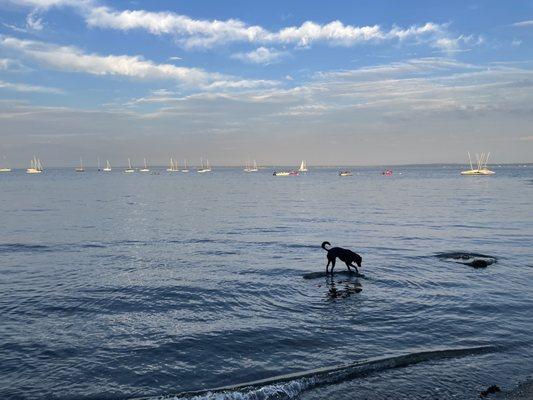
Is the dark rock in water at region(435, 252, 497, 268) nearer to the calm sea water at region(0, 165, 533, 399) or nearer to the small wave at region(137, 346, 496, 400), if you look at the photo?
→ the calm sea water at region(0, 165, 533, 399)

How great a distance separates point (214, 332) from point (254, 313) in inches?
87.1

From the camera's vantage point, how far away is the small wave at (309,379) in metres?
9.81

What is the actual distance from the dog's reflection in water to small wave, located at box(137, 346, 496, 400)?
19.6 feet

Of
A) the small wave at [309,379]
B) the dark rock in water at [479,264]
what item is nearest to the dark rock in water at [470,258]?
the dark rock in water at [479,264]

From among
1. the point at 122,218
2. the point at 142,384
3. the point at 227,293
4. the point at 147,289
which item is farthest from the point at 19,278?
the point at 122,218

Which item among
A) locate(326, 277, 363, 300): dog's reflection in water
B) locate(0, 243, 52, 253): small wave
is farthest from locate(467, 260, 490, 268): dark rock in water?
locate(0, 243, 52, 253): small wave

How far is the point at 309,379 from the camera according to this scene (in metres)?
10.4

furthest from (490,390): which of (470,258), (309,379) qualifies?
(470,258)

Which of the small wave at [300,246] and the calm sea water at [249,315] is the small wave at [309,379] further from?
the small wave at [300,246]

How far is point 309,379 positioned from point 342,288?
Result: 352 inches

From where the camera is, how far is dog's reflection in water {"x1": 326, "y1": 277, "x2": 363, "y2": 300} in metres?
17.9

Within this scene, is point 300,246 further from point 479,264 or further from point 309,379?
point 309,379

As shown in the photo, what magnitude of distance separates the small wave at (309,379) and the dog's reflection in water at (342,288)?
597cm

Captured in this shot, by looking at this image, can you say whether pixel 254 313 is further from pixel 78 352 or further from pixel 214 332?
pixel 78 352
